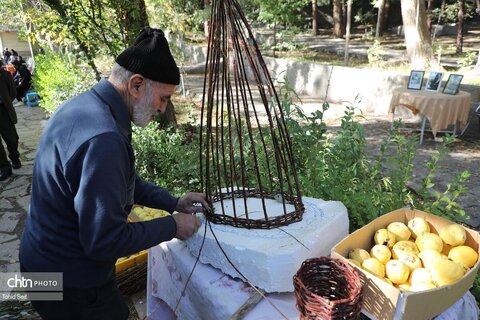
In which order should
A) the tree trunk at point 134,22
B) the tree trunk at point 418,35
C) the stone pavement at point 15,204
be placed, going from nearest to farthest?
Result: the stone pavement at point 15,204, the tree trunk at point 134,22, the tree trunk at point 418,35

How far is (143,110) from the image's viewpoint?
4.78 feet

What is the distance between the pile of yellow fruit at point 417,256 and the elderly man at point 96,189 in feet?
2.52

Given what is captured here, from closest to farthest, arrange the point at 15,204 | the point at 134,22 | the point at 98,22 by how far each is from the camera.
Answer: the point at 15,204 < the point at 98,22 < the point at 134,22

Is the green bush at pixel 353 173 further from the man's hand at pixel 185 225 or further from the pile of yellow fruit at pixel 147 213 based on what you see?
the pile of yellow fruit at pixel 147 213

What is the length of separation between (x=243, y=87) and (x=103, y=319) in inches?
45.4

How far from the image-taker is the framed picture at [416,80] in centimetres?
687

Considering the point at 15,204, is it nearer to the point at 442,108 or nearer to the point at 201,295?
the point at 201,295

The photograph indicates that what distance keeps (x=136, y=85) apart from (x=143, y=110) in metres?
0.10

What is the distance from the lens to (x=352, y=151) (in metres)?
2.72

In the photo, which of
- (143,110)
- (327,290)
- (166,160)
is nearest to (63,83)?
(166,160)

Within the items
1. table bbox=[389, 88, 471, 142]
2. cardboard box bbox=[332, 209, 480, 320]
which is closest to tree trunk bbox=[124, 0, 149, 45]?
table bbox=[389, 88, 471, 142]

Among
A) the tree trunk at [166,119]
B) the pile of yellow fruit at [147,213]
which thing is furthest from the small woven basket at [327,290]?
the tree trunk at [166,119]

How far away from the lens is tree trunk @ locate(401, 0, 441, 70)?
29.6ft

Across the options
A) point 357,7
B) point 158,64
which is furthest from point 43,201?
point 357,7
